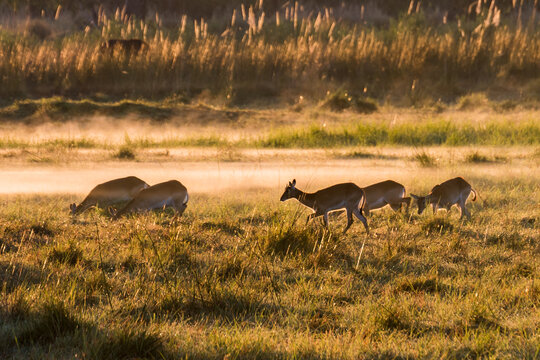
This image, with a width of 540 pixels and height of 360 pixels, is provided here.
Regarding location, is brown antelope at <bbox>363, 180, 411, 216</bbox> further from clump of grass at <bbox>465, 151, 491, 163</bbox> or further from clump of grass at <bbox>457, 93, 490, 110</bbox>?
clump of grass at <bbox>457, 93, 490, 110</bbox>

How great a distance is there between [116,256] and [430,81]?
37.6ft

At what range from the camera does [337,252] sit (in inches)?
206

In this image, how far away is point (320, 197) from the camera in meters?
5.91

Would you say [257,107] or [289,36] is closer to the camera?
[257,107]

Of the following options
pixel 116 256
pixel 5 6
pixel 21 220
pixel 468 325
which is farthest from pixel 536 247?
pixel 5 6

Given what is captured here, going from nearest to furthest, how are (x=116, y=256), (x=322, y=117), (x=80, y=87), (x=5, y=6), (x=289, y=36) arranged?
(x=116, y=256) < (x=322, y=117) < (x=80, y=87) < (x=289, y=36) < (x=5, y=6)

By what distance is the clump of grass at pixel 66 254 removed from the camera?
194 inches

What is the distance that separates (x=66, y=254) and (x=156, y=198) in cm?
128

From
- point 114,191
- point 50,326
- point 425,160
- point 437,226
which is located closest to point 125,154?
point 114,191

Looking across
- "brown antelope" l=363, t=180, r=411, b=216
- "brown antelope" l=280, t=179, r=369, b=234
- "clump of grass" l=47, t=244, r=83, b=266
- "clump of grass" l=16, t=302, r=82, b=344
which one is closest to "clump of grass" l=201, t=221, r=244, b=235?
"brown antelope" l=280, t=179, r=369, b=234

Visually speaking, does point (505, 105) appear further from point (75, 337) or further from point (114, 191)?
point (75, 337)

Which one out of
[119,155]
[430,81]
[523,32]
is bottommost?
[119,155]

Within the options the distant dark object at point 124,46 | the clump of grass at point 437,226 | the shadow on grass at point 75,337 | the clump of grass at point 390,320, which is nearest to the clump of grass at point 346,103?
the distant dark object at point 124,46

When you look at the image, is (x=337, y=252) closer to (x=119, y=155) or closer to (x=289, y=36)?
→ (x=119, y=155)
